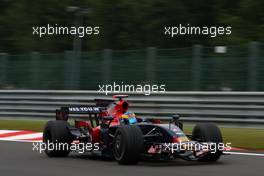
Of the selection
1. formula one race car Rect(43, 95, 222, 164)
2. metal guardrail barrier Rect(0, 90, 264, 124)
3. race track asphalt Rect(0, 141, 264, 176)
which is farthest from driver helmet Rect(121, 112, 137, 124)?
metal guardrail barrier Rect(0, 90, 264, 124)

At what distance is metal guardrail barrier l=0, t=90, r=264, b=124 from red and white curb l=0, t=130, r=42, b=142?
284 cm

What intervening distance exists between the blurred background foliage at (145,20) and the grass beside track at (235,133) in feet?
29.7

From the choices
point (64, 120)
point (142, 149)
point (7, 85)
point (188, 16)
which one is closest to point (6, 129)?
point (7, 85)

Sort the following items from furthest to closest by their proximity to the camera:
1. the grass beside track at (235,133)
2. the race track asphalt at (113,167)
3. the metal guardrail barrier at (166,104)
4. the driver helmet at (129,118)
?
1. the metal guardrail barrier at (166,104)
2. the grass beside track at (235,133)
3. the driver helmet at (129,118)
4. the race track asphalt at (113,167)

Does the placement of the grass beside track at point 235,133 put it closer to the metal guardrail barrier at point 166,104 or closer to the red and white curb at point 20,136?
the metal guardrail barrier at point 166,104

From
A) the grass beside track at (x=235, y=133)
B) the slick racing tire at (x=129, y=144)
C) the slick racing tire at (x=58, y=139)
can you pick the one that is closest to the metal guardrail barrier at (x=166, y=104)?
the grass beside track at (x=235, y=133)

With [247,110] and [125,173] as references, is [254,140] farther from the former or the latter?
[125,173]

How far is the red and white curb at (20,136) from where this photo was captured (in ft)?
50.5

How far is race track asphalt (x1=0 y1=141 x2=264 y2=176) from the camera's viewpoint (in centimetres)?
951

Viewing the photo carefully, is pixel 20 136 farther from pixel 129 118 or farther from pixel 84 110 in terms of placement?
pixel 129 118

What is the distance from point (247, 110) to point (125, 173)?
7494 millimetres

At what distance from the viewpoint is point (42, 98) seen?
65.4 feet

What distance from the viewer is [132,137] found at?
10.0 m

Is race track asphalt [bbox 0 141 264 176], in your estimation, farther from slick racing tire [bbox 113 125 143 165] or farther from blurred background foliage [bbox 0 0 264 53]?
blurred background foliage [bbox 0 0 264 53]
